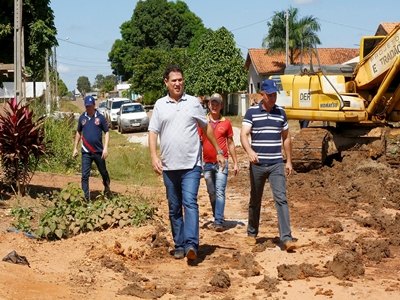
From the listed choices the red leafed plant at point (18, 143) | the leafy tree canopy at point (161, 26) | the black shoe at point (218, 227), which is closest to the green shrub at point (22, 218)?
the red leafed plant at point (18, 143)

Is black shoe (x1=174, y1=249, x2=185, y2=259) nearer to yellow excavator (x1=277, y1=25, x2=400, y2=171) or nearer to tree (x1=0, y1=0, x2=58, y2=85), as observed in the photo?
yellow excavator (x1=277, y1=25, x2=400, y2=171)

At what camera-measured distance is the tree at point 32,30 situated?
2959cm

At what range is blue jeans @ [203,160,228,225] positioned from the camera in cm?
977

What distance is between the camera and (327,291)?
659cm

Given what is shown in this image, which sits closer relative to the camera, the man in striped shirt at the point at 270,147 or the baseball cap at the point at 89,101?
the man in striped shirt at the point at 270,147

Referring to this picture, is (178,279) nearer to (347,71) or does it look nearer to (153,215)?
(153,215)

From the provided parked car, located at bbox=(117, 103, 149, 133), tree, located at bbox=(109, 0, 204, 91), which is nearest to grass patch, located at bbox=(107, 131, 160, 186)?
parked car, located at bbox=(117, 103, 149, 133)

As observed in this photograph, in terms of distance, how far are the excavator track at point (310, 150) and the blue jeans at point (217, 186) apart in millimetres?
5253

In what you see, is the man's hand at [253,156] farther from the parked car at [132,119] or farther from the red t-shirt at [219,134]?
the parked car at [132,119]

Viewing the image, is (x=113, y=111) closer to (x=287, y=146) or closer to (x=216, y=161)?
(x=216, y=161)

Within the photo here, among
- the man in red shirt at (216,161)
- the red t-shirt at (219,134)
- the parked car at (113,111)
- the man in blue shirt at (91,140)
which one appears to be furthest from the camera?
the parked car at (113,111)

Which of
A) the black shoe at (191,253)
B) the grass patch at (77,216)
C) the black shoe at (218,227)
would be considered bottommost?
the black shoe at (218,227)

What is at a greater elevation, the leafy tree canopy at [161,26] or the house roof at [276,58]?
the leafy tree canopy at [161,26]

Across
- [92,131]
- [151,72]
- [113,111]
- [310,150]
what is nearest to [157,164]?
[92,131]
